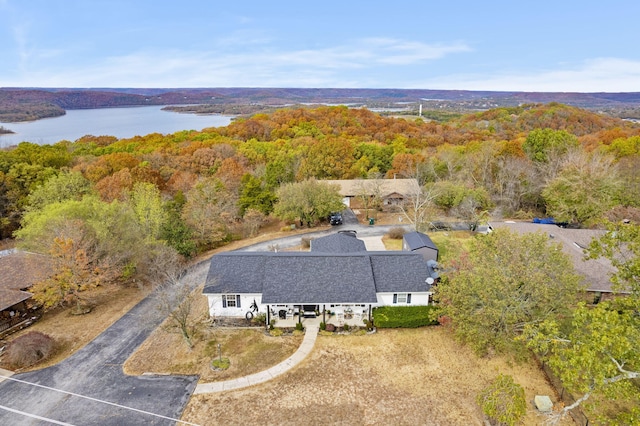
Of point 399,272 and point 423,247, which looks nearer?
point 399,272

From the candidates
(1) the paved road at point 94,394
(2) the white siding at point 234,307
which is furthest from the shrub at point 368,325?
(1) the paved road at point 94,394

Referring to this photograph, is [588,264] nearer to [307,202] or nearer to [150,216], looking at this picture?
[307,202]

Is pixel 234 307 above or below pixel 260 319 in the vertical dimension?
above

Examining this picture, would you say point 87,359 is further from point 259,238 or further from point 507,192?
point 507,192

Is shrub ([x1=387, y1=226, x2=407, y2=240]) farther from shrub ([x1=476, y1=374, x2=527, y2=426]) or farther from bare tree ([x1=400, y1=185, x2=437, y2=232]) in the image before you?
shrub ([x1=476, y1=374, x2=527, y2=426])

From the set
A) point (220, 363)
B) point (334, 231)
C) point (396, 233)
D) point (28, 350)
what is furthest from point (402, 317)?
point (28, 350)

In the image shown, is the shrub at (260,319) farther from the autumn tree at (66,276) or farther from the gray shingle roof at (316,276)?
the autumn tree at (66,276)

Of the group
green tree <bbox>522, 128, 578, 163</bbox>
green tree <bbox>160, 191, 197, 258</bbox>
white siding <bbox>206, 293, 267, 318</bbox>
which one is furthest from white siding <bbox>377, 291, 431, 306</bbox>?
green tree <bbox>522, 128, 578, 163</bbox>
